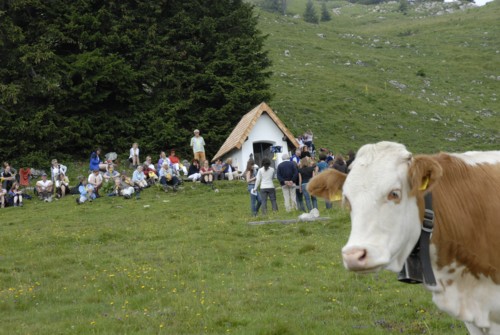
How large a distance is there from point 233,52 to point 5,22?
1514 centimetres

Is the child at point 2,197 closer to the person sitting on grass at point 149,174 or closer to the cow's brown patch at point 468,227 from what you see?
the person sitting on grass at point 149,174

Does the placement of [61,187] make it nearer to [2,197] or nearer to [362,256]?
[2,197]

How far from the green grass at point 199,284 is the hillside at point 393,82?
25.7m

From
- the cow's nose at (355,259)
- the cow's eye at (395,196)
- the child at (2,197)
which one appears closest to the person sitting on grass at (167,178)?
the child at (2,197)

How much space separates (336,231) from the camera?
57.5 feet

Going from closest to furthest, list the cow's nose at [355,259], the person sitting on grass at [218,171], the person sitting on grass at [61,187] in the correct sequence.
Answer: the cow's nose at [355,259] → the person sitting on grass at [61,187] → the person sitting on grass at [218,171]

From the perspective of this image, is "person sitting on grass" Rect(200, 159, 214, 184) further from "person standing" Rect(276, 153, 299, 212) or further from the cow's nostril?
the cow's nostril

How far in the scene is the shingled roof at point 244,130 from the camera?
3722 cm

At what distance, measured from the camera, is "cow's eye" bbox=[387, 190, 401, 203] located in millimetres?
5410

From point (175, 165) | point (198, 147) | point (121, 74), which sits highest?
point (121, 74)

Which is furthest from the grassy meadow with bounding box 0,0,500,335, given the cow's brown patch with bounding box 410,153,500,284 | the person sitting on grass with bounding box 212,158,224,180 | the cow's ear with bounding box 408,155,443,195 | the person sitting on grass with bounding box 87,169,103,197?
the cow's ear with bounding box 408,155,443,195

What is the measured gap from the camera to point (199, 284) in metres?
12.0

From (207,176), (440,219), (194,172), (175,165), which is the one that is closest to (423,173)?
(440,219)

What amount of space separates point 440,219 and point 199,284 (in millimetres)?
7028
